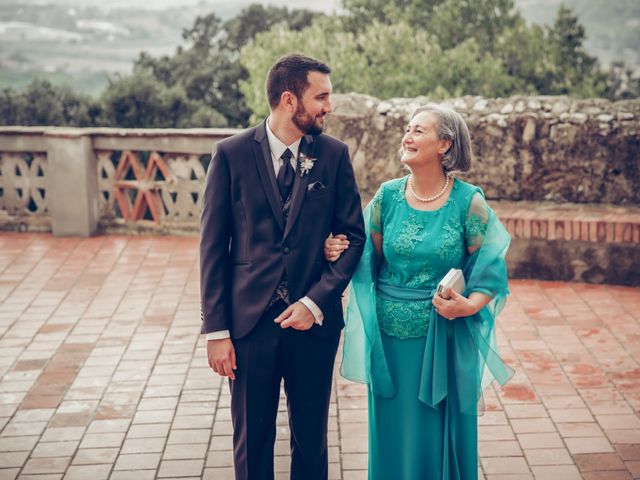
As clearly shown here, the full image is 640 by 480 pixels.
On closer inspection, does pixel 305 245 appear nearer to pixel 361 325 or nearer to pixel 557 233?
pixel 361 325

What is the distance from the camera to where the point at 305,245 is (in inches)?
131

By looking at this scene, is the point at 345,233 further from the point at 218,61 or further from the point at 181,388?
the point at 218,61

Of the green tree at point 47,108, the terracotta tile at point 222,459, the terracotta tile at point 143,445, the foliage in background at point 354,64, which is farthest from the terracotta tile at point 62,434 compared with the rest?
the green tree at point 47,108

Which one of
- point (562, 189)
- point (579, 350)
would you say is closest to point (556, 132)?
point (562, 189)

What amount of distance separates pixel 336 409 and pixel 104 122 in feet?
45.8

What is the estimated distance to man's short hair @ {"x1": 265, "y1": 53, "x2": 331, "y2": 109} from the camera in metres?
Answer: 3.21

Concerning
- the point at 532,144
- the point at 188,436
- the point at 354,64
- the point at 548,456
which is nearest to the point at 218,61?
the point at 354,64

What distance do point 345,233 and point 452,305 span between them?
1.62ft

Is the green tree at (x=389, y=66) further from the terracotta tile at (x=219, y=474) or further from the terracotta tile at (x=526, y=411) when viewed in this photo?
the terracotta tile at (x=219, y=474)

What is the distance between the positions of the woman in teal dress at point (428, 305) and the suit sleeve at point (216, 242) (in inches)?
16.3

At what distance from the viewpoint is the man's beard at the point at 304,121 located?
128 inches

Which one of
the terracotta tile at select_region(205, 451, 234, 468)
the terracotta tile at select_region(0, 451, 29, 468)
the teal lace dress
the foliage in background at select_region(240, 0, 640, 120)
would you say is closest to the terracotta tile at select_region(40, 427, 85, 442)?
the terracotta tile at select_region(0, 451, 29, 468)

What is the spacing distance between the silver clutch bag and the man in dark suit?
1.11ft

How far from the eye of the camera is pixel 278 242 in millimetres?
3307
